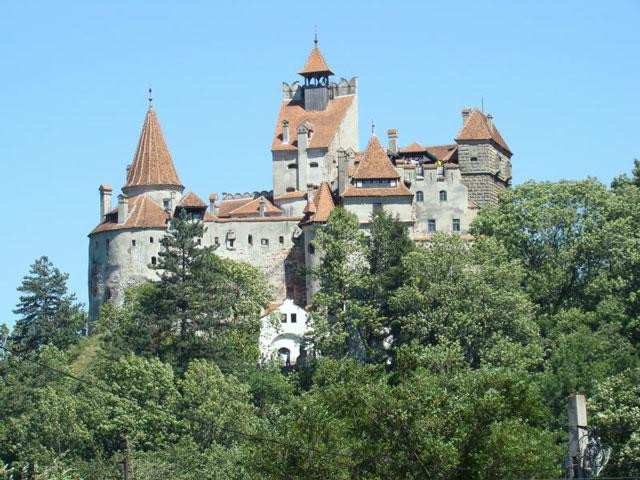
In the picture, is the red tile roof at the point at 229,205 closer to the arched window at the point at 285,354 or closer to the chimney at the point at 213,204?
the chimney at the point at 213,204

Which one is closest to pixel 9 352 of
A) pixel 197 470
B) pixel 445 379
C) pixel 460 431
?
pixel 197 470

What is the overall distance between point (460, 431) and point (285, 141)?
2707 inches

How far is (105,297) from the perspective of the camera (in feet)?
383

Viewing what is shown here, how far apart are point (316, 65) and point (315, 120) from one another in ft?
17.0

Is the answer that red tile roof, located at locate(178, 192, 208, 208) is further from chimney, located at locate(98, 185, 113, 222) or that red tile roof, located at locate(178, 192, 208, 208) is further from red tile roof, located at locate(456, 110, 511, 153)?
red tile roof, located at locate(456, 110, 511, 153)

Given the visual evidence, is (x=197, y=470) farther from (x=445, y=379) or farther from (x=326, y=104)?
(x=326, y=104)

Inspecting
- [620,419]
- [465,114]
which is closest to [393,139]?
[465,114]

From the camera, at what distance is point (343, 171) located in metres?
112

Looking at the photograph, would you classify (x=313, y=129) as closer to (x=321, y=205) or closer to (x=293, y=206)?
(x=293, y=206)

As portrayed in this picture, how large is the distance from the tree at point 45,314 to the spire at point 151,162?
9.28 metres

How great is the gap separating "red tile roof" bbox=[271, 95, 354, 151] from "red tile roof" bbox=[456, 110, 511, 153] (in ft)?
30.3

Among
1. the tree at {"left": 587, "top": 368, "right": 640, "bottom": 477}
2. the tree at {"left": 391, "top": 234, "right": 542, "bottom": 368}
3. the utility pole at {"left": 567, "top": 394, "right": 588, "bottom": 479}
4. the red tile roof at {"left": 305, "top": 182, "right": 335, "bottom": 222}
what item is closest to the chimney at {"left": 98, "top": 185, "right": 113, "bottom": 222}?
the red tile roof at {"left": 305, "top": 182, "right": 335, "bottom": 222}

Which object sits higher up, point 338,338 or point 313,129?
point 313,129

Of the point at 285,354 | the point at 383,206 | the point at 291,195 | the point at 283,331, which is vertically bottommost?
the point at 285,354
